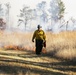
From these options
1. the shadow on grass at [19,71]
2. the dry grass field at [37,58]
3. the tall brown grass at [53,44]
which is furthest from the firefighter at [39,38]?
the shadow on grass at [19,71]

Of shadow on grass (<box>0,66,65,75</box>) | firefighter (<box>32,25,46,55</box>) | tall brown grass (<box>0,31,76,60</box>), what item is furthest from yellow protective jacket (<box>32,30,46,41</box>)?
shadow on grass (<box>0,66,65,75</box>)

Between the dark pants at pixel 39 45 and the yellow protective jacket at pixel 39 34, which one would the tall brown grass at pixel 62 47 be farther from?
the yellow protective jacket at pixel 39 34

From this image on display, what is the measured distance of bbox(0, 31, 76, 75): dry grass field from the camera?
53.6ft

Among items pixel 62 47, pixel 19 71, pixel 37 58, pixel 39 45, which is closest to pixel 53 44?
pixel 62 47

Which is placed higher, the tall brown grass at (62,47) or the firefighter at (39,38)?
the firefighter at (39,38)

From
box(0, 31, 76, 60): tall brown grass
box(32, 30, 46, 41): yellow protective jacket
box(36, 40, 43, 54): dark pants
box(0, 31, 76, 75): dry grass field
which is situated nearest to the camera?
box(0, 31, 76, 75): dry grass field

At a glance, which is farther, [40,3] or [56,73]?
[40,3]

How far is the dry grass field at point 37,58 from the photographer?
16.3 meters

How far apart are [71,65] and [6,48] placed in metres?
9.17

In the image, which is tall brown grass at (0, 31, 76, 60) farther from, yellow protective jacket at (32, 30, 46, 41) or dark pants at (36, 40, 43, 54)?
yellow protective jacket at (32, 30, 46, 41)

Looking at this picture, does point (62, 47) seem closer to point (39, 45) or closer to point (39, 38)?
point (39, 45)

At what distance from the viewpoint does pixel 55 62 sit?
20.6 meters

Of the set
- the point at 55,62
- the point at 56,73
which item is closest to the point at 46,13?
the point at 55,62

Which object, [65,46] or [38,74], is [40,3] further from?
[38,74]
